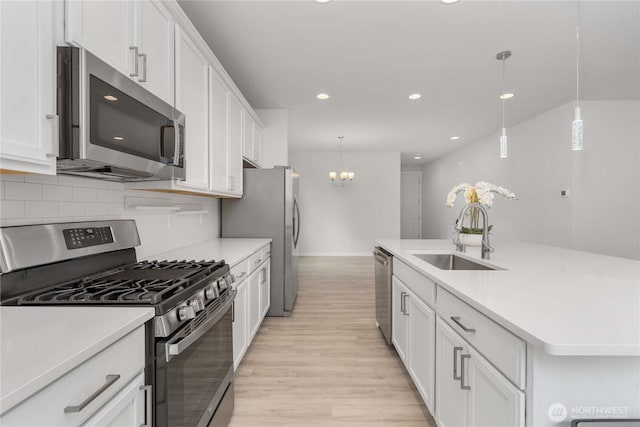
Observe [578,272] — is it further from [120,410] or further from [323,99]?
[323,99]

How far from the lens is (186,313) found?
118cm

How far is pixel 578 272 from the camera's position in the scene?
1.66 metres

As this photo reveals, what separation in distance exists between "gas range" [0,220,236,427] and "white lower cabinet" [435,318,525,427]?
1044mm

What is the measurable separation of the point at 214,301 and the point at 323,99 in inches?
131

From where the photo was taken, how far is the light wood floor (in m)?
1.86

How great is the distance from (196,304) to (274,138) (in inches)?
142

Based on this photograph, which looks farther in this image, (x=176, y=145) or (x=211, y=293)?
(x=176, y=145)

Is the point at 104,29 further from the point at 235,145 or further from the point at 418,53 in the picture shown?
the point at 418,53

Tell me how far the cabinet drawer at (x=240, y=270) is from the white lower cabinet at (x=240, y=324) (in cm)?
4

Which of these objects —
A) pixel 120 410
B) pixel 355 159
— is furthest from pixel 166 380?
pixel 355 159

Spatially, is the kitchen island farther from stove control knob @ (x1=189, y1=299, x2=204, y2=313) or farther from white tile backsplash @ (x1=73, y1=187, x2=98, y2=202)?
white tile backsplash @ (x1=73, y1=187, x2=98, y2=202)

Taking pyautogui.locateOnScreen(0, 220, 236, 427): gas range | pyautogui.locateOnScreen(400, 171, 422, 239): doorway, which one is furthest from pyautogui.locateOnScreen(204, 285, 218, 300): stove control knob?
pyautogui.locateOnScreen(400, 171, 422, 239): doorway

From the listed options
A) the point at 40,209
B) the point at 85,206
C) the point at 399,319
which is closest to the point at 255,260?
the point at 399,319

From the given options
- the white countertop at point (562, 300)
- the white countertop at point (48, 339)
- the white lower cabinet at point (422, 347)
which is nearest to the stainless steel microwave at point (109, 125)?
the white countertop at point (48, 339)
